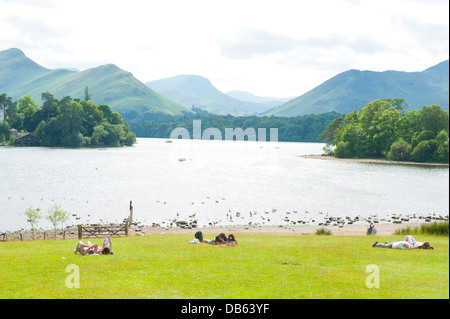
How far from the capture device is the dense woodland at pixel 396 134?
11150 cm

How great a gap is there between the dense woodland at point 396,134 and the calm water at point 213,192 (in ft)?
17.7

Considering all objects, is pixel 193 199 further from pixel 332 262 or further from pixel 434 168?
pixel 434 168

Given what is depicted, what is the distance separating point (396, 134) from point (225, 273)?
128 metres

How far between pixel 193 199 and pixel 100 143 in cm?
13542

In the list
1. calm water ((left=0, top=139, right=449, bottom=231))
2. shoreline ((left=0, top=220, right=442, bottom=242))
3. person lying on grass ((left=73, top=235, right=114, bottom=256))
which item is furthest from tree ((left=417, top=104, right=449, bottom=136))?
person lying on grass ((left=73, top=235, right=114, bottom=256))

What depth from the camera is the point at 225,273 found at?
18.2 metres

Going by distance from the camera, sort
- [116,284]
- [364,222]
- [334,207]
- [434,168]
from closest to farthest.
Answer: [116,284]
[364,222]
[334,207]
[434,168]

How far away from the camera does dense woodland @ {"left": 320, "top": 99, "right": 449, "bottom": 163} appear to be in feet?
366

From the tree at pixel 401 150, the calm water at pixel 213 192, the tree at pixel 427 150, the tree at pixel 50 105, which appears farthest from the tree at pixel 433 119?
the tree at pixel 50 105

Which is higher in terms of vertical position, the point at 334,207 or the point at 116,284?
the point at 116,284

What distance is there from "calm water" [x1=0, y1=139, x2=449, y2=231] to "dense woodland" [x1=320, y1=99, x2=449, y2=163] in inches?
213
